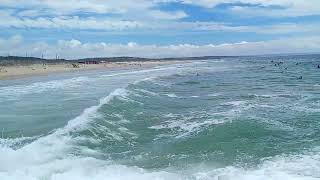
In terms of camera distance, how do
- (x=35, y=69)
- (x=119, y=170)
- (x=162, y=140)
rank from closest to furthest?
(x=119, y=170) → (x=162, y=140) → (x=35, y=69)

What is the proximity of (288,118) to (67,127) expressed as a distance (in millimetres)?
11181

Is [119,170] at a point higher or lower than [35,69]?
higher

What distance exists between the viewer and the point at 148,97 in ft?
123

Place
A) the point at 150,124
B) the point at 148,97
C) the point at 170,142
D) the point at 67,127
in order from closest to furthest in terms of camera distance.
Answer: the point at 170,142, the point at 67,127, the point at 150,124, the point at 148,97

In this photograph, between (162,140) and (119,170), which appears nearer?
(119,170)

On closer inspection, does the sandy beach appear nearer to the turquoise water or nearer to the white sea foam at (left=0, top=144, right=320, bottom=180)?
the turquoise water

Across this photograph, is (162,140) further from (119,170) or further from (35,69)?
(35,69)

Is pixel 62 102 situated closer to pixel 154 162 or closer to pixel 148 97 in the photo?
pixel 148 97

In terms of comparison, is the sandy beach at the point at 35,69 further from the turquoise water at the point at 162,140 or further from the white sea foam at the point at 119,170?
the white sea foam at the point at 119,170

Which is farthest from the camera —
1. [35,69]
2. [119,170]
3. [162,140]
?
[35,69]

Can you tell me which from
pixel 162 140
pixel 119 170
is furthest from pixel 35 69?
pixel 119 170

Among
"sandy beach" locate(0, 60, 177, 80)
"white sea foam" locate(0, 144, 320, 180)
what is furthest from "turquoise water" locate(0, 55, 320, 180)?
"sandy beach" locate(0, 60, 177, 80)

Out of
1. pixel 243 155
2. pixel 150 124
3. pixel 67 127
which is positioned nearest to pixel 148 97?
pixel 150 124

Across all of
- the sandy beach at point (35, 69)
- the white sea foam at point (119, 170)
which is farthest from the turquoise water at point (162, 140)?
the sandy beach at point (35, 69)
